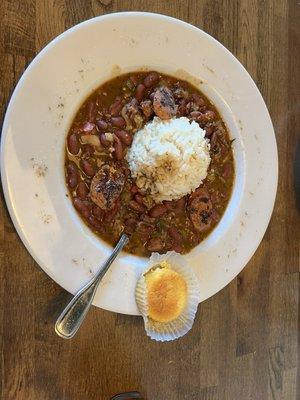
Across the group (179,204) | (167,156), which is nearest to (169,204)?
(179,204)

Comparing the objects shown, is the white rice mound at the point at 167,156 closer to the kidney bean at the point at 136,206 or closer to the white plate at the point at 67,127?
the kidney bean at the point at 136,206

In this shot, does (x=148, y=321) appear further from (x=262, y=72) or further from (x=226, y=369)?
(x=262, y=72)

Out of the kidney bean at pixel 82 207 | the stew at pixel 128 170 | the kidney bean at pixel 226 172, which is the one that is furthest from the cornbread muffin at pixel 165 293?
the kidney bean at pixel 226 172

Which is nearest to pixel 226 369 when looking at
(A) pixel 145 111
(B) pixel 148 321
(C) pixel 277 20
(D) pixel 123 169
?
(B) pixel 148 321

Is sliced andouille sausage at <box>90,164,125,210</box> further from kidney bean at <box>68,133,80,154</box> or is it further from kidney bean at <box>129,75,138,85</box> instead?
kidney bean at <box>129,75,138,85</box>

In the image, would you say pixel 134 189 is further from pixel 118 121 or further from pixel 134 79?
pixel 134 79
